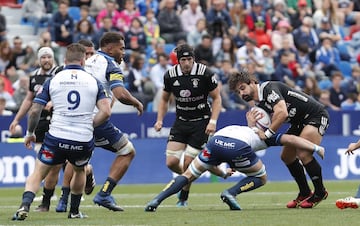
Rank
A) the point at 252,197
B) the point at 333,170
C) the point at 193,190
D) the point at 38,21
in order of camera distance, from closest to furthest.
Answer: the point at 252,197
the point at 193,190
the point at 333,170
the point at 38,21

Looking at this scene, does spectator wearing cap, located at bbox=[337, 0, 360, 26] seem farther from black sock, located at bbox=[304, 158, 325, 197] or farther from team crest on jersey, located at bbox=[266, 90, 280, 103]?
team crest on jersey, located at bbox=[266, 90, 280, 103]

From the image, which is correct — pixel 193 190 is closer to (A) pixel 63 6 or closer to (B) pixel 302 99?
(B) pixel 302 99

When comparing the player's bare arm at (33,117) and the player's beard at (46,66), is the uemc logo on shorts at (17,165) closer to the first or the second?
the player's beard at (46,66)

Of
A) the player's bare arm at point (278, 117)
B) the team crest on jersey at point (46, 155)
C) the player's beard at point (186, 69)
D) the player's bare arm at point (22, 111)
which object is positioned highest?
the player's beard at point (186, 69)

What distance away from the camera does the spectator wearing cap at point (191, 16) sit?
30.4 m

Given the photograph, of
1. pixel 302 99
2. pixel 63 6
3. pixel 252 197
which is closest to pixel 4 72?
pixel 63 6

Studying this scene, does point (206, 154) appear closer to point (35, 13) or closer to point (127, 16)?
point (127, 16)

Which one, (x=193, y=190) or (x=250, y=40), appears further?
(x=250, y=40)

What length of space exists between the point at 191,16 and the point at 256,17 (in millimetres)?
2087

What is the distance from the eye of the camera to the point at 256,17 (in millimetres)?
31594

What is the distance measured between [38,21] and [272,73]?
6.08 metres

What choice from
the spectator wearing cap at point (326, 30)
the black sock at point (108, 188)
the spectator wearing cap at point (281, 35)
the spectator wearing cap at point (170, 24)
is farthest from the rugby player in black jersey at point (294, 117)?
the spectator wearing cap at point (326, 30)

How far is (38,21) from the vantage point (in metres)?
29.3

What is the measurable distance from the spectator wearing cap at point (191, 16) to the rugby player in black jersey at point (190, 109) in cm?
1332
